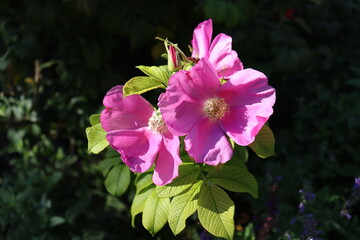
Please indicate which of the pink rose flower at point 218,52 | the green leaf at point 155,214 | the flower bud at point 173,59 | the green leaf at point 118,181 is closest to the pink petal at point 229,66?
the pink rose flower at point 218,52

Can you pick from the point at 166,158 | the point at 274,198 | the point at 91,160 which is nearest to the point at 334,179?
the point at 274,198

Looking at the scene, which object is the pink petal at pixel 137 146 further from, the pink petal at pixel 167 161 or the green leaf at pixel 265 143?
the green leaf at pixel 265 143

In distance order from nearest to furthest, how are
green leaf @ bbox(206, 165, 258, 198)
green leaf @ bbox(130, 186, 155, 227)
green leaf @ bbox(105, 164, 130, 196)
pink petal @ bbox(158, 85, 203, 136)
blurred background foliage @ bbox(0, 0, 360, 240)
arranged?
pink petal @ bbox(158, 85, 203, 136)
green leaf @ bbox(206, 165, 258, 198)
green leaf @ bbox(130, 186, 155, 227)
green leaf @ bbox(105, 164, 130, 196)
blurred background foliage @ bbox(0, 0, 360, 240)

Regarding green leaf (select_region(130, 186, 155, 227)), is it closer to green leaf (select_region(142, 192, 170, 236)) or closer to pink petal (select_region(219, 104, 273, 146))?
green leaf (select_region(142, 192, 170, 236))

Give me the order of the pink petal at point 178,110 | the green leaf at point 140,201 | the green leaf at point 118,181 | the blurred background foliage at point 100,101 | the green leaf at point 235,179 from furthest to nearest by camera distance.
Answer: the blurred background foliage at point 100,101, the green leaf at point 118,181, the green leaf at point 140,201, the green leaf at point 235,179, the pink petal at point 178,110

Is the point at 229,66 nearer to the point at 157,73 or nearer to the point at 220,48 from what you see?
the point at 220,48

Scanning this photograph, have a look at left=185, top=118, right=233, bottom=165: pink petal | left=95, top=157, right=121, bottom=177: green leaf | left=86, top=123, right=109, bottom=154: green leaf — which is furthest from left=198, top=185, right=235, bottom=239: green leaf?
left=95, top=157, right=121, bottom=177: green leaf

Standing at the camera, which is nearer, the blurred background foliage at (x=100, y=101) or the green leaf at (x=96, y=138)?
the green leaf at (x=96, y=138)
